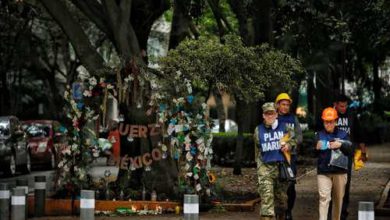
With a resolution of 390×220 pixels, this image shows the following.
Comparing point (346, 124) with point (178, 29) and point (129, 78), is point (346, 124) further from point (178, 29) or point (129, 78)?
point (178, 29)

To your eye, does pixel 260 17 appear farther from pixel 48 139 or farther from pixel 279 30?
pixel 48 139

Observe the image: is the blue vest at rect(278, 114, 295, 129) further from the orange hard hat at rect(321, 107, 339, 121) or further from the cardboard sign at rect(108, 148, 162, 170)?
the cardboard sign at rect(108, 148, 162, 170)

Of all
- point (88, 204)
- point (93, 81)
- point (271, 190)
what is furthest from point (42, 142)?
point (271, 190)

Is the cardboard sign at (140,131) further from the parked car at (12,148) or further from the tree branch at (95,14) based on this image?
the parked car at (12,148)

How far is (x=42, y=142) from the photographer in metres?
26.4

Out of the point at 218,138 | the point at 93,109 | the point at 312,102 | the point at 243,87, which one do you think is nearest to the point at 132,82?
the point at 93,109

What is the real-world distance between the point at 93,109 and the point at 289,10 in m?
4.72

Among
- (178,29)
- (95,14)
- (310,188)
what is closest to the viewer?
(95,14)

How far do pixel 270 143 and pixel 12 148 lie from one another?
14.1 meters

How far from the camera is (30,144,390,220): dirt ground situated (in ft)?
42.3

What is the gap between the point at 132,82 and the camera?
46.5 feet

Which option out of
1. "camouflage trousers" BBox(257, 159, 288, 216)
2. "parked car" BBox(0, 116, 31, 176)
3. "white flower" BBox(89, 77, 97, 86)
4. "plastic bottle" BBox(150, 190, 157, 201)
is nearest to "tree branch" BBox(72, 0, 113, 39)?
"white flower" BBox(89, 77, 97, 86)

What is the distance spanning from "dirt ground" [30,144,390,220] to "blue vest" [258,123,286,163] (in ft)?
9.63

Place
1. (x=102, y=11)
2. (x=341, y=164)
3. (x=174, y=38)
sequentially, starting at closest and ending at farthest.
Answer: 1. (x=341, y=164)
2. (x=102, y=11)
3. (x=174, y=38)
